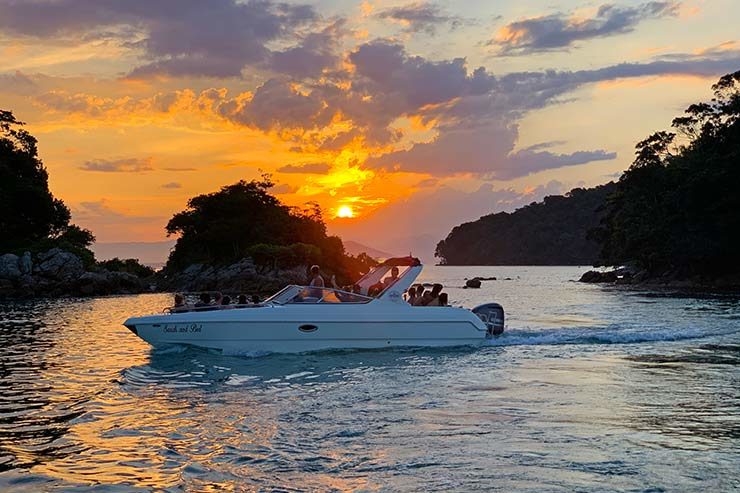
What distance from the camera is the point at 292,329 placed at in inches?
707

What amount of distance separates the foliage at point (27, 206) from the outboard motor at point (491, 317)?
2079 inches

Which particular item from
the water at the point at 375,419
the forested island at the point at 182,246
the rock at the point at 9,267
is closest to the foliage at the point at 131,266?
the forested island at the point at 182,246

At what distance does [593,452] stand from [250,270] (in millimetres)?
63686

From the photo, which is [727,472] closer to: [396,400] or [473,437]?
[473,437]

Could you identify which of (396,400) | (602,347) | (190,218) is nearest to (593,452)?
(396,400)

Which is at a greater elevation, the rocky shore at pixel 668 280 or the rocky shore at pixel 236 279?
the rocky shore at pixel 236 279

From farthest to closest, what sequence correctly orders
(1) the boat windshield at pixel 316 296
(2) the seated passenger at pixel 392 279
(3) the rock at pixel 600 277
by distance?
1. (3) the rock at pixel 600 277
2. (2) the seated passenger at pixel 392 279
3. (1) the boat windshield at pixel 316 296

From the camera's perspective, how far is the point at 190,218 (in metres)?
81.1

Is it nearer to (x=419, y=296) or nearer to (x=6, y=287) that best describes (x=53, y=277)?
(x=6, y=287)

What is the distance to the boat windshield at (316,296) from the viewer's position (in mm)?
18422

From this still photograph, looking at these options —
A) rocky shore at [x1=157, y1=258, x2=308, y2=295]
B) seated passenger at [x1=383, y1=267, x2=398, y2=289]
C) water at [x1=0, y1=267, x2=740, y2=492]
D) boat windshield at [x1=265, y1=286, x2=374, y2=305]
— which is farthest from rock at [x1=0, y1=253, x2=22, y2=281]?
seated passenger at [x1=383, y1=267, x2=398, y2=289]

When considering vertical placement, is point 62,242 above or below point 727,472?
above

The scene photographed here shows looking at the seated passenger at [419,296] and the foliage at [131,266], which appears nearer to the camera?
the seated passenger at [419,296]

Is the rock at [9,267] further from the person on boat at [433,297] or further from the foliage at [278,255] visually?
the person on boat at [433,297]
